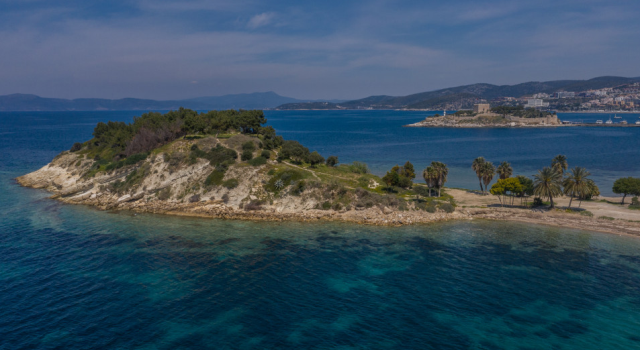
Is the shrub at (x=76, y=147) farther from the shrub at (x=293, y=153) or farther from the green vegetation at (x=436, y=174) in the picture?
the green vegetation at (x=436, y=174)

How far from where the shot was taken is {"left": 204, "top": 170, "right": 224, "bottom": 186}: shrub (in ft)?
220

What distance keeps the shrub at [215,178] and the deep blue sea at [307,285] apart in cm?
1087

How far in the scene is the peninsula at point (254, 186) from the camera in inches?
2308

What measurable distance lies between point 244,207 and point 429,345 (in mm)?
41271

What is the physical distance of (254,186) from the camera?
65.4 m

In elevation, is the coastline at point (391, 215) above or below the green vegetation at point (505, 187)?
below

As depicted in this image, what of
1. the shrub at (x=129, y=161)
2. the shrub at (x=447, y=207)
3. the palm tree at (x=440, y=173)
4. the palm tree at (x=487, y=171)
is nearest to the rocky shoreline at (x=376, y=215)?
the shrub at (x=447, y=207)

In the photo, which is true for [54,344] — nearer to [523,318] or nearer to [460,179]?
[523,318]

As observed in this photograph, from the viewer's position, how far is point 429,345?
2706 centimetres

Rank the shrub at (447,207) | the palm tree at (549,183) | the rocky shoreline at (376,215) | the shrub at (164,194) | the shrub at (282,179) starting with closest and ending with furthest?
the rocky shoreline at (376,215), the palm tree at (549,183), the shrub at (447,207), the shrub at (282,179), the shrub at (164,194)

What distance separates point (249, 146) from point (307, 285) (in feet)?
144

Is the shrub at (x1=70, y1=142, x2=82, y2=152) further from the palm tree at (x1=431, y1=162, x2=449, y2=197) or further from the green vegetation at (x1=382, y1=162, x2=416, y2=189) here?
the palm tree at (x1=431, y1=162, x2=449, y2=197)

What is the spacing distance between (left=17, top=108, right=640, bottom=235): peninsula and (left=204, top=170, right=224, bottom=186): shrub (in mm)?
187

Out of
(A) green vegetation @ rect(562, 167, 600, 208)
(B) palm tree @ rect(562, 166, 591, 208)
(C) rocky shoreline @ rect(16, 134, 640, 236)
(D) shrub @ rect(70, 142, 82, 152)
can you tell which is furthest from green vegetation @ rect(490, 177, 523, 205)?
(D) shrub @ rect(70, 142, 82, 152)
